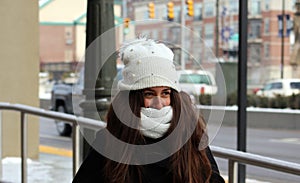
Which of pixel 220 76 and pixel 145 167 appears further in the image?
pixel 220 76

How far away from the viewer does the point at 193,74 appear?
1917 mm

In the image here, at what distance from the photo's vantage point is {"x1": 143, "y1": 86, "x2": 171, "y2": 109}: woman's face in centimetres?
170

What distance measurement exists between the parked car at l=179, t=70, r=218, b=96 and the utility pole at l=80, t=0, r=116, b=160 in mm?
1382


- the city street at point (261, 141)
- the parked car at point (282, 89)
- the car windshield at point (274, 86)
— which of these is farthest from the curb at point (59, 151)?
the car windshield at point (274, 86)

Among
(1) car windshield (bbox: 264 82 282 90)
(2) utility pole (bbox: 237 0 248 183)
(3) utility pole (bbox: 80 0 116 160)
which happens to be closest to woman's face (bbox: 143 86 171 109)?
(3) utility pole (bbox: 80 0 116 160)

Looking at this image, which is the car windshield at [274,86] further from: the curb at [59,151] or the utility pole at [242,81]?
the utility pole at [242,81]

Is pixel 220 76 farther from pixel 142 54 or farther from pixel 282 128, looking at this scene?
pixel 282 128

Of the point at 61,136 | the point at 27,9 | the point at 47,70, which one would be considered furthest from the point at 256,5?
the point at 27,9

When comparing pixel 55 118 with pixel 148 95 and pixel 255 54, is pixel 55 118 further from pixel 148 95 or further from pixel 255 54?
pixel 255 54

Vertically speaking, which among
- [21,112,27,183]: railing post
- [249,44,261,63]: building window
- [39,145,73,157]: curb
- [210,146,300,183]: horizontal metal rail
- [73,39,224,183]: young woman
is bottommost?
[39,145,73,157]: curb

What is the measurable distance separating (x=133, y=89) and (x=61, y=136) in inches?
439

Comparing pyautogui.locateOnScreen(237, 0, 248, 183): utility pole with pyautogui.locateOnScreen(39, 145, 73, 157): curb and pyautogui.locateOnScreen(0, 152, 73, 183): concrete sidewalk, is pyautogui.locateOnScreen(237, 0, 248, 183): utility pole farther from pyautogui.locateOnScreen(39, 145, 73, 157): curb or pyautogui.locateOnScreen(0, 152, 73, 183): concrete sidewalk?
pyautogui.locateOnScreen(39, 145, 73, 157): curb

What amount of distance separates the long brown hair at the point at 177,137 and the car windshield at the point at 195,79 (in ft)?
0.67

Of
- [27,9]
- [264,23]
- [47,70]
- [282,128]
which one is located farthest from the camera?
[47,70]
